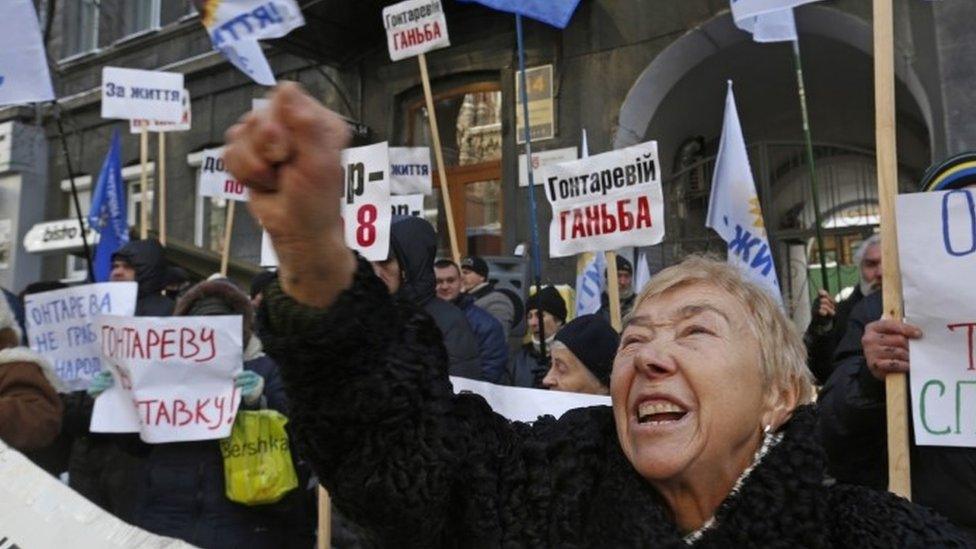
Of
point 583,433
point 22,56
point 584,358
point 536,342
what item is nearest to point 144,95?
point 22,56

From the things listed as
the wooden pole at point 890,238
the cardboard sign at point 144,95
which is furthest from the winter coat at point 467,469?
the cardboard sign at point 144,95

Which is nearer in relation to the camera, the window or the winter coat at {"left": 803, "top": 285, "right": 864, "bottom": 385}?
the winter coat at {"left": 803, "top": 285, "right": 864, "bottom": 385}

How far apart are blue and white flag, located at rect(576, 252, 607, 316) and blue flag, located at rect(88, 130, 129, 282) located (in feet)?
13.6

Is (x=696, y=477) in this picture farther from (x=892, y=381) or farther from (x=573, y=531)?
(x=892, y=381)

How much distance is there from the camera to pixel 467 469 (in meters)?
1.46

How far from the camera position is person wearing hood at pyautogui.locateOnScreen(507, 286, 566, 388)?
5.19 metres

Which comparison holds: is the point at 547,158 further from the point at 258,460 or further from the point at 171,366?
the point at 258,460

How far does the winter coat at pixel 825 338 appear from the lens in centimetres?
446

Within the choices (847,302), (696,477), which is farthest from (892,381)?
(847,302)

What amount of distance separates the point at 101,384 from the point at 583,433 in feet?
9.50

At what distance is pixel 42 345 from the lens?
185 inches

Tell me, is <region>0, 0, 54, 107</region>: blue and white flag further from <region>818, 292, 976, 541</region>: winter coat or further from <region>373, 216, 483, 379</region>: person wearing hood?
<region>818, 292, 976, 541</region>: winter coat

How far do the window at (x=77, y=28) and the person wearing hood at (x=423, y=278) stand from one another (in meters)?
15.0

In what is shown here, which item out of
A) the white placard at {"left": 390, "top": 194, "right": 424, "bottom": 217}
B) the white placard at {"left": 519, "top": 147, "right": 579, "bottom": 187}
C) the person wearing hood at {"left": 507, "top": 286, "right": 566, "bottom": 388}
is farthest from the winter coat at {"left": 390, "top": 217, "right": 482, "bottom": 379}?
the white placard at {"left": 519, "top": 147, "right": 579, "bottom": 187}
